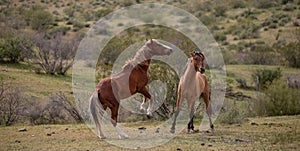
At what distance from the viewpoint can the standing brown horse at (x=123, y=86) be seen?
10969mm

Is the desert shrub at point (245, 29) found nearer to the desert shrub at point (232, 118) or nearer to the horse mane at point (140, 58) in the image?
the desert shrub at point (232, 118)

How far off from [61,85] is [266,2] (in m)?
44.5

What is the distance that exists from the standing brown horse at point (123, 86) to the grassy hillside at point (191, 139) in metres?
0.74

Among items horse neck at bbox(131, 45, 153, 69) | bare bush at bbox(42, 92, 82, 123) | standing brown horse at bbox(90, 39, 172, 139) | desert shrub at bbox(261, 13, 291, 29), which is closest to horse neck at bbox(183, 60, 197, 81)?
standing brown horse at bbox(90, 39, 172, 139)

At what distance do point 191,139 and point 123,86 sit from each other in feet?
6.41

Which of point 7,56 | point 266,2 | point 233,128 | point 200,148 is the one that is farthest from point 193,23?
point 200,148

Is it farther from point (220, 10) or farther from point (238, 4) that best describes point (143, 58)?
point (238, 4)

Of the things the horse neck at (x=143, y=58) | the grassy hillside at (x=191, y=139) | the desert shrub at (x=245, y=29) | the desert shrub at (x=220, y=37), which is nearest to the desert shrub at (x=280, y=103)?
the grassy hillside at (x=191, y=139)

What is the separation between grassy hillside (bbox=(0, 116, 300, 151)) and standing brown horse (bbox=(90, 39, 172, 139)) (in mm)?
742

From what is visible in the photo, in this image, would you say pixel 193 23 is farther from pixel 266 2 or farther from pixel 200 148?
pixel 200 148

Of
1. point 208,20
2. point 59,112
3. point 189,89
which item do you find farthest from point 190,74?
point 208,20

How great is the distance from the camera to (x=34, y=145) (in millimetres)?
11086

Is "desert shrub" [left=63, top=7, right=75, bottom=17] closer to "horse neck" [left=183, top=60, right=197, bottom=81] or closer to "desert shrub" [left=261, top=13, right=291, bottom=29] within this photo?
"desert shrub" [left=261, top=13, right=291, bottom=29]

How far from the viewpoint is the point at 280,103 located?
1948cm
